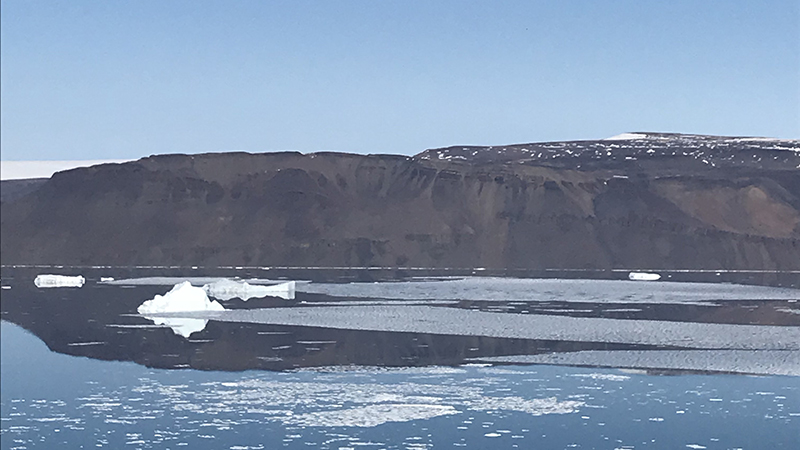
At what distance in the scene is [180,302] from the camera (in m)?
21.6

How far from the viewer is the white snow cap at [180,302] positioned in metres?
21.3

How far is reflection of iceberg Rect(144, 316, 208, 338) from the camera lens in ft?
56.1

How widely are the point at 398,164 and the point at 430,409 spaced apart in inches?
2671

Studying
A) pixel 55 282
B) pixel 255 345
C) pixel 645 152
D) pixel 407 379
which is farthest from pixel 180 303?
pixel 645 152

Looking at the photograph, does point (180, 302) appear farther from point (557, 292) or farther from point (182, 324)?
point (557, 292)

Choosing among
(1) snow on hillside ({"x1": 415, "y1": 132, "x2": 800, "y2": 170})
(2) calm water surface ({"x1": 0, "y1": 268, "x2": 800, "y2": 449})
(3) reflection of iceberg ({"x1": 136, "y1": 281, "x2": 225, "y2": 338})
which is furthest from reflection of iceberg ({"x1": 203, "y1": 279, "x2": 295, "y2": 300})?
(1) snow on hillside ({"x1": 415, "y1": 132, "x2": 800, "y2": 170})

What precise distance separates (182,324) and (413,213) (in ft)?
165

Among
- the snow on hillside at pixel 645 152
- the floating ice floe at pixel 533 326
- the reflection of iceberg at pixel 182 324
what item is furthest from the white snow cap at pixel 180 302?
the snow on hillside at pixel 645 152

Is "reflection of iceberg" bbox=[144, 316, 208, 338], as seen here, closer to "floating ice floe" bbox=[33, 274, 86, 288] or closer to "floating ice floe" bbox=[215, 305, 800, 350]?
"floating ice floe" bbox=[215, 305, 800, 350]

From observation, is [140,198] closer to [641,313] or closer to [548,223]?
[548,223]

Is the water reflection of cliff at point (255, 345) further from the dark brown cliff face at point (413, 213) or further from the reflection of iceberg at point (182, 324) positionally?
the dark brown cliff face at point (413, 213)

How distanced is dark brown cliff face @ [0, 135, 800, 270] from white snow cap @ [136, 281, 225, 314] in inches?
1549

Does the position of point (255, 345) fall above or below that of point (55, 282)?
below

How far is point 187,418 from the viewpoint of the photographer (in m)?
9.16
